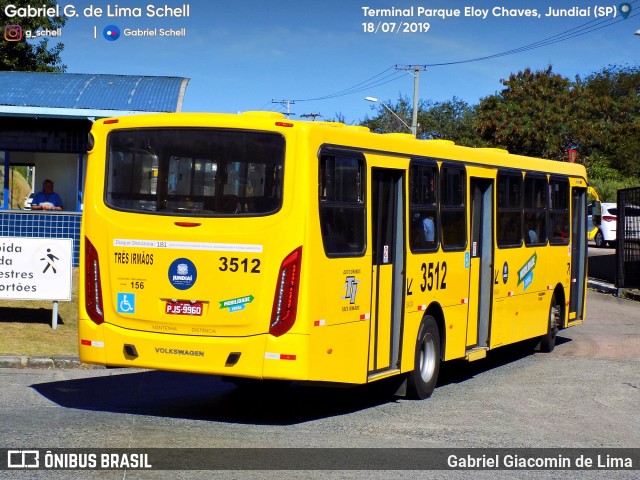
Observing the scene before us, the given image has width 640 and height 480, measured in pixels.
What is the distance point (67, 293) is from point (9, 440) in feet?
25.1

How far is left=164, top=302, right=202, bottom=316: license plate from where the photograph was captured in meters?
9.67

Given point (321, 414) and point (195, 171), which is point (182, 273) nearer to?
point (195, 171)

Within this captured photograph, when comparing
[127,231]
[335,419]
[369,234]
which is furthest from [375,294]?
[127,231]

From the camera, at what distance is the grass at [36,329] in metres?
14.5

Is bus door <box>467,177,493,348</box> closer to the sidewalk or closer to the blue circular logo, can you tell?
→ the blue circular logo

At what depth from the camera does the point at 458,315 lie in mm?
13000

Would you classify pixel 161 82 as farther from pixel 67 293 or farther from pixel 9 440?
pixel 9 440

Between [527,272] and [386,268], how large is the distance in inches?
199

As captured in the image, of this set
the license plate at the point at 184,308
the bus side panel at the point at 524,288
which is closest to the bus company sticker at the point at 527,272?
the bus side panel at the point at 524,288

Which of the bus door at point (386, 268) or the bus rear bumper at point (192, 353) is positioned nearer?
the bus rear bumper at point (192, 353)

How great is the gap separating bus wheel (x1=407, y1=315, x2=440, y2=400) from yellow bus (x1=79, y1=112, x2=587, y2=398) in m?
0.04

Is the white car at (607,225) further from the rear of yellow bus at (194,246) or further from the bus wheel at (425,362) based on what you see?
the rear of yellow bus at (194,246)

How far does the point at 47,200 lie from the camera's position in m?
24.2

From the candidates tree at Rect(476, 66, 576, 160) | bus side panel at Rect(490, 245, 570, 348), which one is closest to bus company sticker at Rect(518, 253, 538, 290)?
bus side panel at Rect(490, 245, 570, 348)
